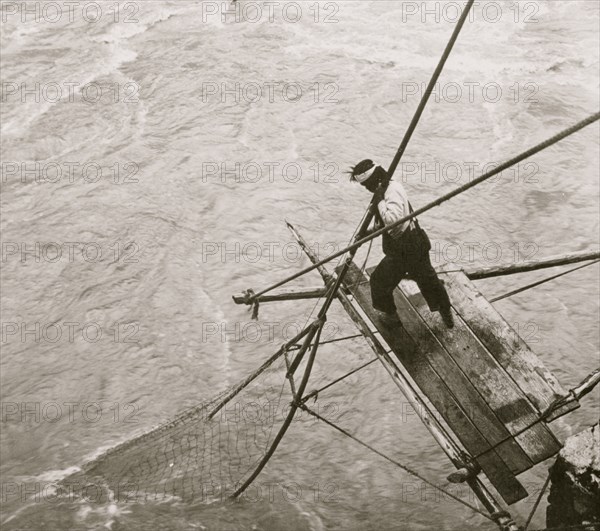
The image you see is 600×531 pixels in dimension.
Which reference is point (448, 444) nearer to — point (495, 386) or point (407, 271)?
point (495, 386)

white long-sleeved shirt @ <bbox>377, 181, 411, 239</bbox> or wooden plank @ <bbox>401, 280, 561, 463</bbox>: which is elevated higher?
white long-sleeved shirt @ <bbox>377, 181, 411, 239</bbox>

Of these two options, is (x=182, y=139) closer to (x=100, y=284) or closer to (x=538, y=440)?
(x=100, y=284)

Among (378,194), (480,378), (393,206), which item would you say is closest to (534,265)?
(480,378)

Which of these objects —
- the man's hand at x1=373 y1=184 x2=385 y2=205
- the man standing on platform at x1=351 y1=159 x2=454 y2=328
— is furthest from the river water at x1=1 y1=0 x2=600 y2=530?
the man's hand at x1=373 y1=184 x2=385 y2=205

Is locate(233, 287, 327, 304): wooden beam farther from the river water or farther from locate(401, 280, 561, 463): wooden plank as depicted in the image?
the river water

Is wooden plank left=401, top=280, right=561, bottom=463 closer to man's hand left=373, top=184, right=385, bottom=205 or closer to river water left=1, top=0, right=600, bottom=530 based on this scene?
man's hand left=373, top=184, right=385, bottom=205

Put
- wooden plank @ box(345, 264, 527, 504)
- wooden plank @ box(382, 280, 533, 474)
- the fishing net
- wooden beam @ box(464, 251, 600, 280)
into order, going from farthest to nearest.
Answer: the fishing net → wooden beam @ box(464, 251, 600, 280) → wooden plank @ box(382, 280, 533, 474) → wooden plank @ box(345, 264, 527, 504)

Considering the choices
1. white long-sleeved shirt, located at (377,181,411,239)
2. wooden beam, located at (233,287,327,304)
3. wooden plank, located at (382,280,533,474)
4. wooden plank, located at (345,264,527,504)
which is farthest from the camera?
wooden beam, located at (233,287,327,304)

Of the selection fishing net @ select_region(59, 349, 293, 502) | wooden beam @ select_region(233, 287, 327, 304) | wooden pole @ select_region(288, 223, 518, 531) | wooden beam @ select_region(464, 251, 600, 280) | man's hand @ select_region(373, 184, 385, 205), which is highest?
man's hand @ select_region(373, 184, 385, 205)

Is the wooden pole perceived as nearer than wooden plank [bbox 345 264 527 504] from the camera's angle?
Yes
